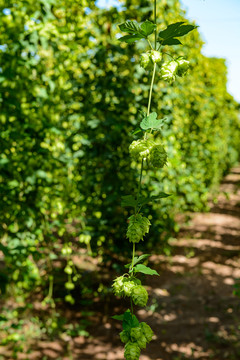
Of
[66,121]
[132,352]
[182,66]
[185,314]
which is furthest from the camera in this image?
[185,314]

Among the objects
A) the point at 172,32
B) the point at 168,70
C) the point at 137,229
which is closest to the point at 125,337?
the point at 137,229

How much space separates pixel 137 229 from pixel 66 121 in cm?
240

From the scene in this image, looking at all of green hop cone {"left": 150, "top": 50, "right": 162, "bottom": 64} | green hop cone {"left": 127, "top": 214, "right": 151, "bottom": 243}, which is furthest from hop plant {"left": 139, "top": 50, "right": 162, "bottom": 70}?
green hop cone {"left": 127, "top": 214, "right": 151, "bottom": 243}

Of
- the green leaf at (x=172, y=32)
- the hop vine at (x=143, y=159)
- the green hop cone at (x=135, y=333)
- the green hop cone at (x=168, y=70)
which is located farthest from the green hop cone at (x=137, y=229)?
the green leaf at (x=172, y=32)

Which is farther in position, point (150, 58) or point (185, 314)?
point (185, 314)

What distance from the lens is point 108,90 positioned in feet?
10.1

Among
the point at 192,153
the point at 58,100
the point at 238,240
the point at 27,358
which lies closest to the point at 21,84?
the point at 58,100

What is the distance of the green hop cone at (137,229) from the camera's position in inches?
36.3

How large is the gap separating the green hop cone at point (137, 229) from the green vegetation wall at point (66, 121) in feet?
5.03

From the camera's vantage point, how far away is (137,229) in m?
0.93

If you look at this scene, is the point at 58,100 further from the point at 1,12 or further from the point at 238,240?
the point at 238,240

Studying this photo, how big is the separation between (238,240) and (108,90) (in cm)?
389

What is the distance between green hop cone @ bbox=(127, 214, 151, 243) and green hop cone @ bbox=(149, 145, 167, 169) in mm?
182

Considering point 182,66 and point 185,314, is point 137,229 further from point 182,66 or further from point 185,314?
point 185,314
